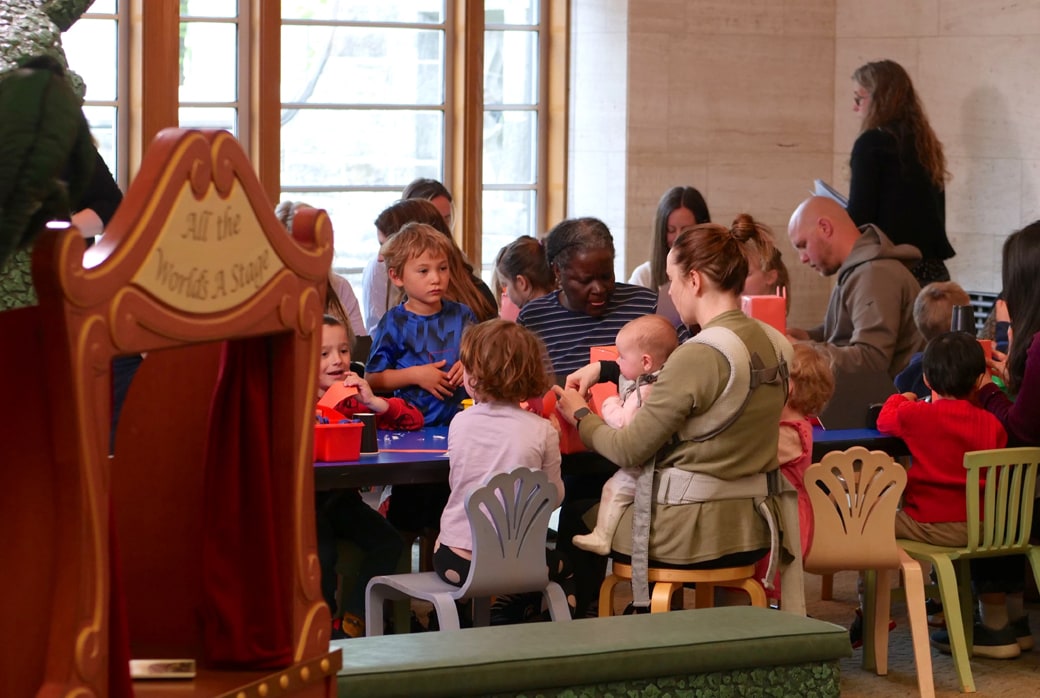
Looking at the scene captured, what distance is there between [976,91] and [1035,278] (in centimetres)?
358

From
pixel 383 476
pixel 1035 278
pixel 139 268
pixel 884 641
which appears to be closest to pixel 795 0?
pixel 1035 278

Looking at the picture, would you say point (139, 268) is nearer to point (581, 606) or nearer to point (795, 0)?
point (581, 606)

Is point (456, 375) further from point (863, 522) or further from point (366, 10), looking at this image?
point (366, 10)

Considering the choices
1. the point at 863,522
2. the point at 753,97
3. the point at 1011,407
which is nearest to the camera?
the point at 863,522

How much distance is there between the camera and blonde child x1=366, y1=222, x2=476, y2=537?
4453 millimetres

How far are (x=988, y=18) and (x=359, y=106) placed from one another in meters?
3.15

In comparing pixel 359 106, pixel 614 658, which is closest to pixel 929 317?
pixel 614 658

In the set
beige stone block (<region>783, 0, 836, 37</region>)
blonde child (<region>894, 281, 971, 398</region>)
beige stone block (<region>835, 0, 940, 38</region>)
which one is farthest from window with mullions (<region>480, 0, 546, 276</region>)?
blonde child (<region>894, 281, 971, 398</region>)

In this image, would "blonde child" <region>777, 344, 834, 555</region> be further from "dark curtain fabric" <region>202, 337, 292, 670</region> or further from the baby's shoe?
"dark curtain fabric" <region>202, 337, 292, 670</region>

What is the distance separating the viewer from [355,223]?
7.64m

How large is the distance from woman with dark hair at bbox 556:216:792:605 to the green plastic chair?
2.49 feet

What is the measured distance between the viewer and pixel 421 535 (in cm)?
454

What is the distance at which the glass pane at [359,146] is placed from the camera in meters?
7.46

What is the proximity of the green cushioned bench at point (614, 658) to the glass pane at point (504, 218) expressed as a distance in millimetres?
5145
